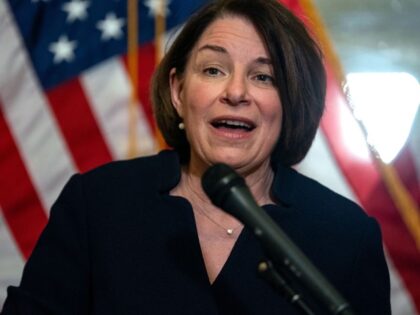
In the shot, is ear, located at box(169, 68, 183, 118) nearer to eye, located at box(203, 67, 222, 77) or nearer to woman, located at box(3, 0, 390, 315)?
woman, located at box(3, 0, 390, 315)

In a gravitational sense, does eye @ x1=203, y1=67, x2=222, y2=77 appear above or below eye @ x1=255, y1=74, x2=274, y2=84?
above

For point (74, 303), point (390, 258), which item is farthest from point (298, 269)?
point (390, 258)

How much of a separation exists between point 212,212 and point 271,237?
1.61 ft

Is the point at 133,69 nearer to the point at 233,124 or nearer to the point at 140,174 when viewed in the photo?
A: the point at 140,174

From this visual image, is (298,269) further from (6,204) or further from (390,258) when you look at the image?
(6,204)

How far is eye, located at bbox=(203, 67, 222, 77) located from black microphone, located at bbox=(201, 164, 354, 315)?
0.38 m

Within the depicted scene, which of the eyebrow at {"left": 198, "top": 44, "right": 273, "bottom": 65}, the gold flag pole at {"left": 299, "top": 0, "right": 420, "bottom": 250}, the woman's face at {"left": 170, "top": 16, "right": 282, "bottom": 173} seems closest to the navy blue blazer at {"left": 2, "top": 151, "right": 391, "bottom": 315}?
the woman's face at {"left": 170, "top": 16, "right": 282, "bottom": 173}

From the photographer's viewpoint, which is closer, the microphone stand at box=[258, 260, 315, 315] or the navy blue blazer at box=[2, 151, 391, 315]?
the microphone stand at box=[258, 260, 315, 315]

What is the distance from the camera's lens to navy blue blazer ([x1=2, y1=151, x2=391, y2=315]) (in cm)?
110

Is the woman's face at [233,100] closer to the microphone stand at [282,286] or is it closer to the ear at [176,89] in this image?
the ear at [176,89]

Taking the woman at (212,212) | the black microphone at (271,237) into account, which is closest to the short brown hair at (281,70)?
the woman at (212,212)

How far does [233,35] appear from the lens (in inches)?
44.7

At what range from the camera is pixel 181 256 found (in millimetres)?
1132

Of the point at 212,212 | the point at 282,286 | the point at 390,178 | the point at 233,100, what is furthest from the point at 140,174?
the point at 390,178
